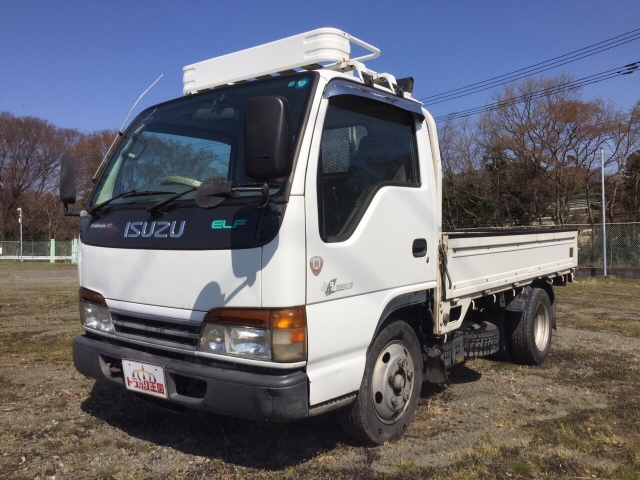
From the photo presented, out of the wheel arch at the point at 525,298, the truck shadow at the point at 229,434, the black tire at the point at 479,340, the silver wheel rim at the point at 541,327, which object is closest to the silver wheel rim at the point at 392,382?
the truck shadow at the point at 229,434

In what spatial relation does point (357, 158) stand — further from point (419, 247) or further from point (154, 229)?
point (154, 229)

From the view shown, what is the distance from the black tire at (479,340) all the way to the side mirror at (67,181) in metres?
3.36

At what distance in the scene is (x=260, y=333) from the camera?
285 centimetres

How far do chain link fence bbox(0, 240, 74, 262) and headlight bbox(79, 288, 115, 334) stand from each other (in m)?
34.6

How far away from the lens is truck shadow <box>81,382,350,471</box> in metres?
3.50

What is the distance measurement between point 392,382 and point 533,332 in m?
2.92

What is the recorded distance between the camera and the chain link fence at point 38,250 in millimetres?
36375

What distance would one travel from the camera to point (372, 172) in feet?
11.8

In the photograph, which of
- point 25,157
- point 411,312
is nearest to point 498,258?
point 411,312

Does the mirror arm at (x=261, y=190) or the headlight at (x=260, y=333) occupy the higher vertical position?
the mirror arm at (x=261, y=190)

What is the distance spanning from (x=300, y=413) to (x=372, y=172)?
162 centimetres

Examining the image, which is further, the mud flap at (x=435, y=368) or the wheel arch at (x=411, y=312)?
the mud flap at (x=435, y=368)

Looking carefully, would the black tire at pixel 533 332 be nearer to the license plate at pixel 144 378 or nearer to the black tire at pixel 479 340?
the black tire at pixel 479 340

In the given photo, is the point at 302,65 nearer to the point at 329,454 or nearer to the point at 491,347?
the point at 329,454
